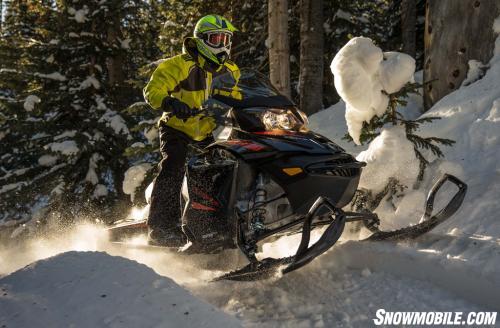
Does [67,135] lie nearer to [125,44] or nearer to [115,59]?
[115,59]

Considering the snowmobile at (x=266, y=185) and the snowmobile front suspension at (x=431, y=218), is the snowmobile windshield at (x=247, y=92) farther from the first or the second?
the snowmobile front suspension at (x=431, y=218)

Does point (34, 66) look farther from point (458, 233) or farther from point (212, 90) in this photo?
point (458, 233)

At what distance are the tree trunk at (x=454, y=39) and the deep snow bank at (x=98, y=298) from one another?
14.6 ft

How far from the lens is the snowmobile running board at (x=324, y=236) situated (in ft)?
10.0

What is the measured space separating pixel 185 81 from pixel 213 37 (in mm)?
501

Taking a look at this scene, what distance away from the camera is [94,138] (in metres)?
10.9

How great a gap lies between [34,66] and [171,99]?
888 cm

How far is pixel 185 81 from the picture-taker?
14.3 ft

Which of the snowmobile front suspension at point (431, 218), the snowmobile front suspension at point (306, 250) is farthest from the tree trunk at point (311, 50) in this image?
the snowmobile front suspension at point (306, 250)

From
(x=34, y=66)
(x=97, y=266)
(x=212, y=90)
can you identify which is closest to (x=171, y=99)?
Answer: (x=212, y=90)

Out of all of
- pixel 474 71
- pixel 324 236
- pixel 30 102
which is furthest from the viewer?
pixel 30 102

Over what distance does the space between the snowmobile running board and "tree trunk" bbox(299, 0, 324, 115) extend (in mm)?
6334

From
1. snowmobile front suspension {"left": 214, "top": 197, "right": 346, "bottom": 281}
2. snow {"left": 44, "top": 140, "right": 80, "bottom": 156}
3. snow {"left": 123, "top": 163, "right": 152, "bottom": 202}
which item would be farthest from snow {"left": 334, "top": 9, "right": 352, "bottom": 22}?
snowmobile front suspension {"left": 214, "top": 197, "right": 346, "bottom": 281}

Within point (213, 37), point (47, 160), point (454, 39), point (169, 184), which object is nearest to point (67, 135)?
point (47, 160)
